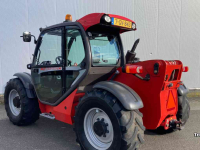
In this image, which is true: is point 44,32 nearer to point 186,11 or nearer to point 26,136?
point 26,136

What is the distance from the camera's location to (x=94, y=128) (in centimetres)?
274

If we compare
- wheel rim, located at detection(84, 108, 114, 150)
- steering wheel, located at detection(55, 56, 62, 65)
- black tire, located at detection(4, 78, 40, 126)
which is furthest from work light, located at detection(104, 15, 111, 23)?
black tire, located at detection(4, 78, 40, 126)

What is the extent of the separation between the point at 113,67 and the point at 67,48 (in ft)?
2.84

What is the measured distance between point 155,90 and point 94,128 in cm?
104

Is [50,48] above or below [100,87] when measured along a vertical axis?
above

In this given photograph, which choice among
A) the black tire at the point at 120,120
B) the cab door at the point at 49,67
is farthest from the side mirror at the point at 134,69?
the cab door at the point at 49,67

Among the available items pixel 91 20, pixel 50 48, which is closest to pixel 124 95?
pixel 91 20

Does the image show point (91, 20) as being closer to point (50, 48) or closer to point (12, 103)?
point (50, 48)

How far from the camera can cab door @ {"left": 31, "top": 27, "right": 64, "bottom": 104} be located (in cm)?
331

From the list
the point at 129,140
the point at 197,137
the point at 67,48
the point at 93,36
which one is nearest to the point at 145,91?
the point at 129,140

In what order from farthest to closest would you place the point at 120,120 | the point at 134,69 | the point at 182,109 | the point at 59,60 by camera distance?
the point at 59,60
the point at 182,109
the point at 134,69
the point at 120,120

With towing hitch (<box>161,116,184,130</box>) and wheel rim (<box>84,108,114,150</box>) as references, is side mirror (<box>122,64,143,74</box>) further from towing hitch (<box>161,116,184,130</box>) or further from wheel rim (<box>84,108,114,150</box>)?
towing hitch (<box>161,116,184,130</box>)

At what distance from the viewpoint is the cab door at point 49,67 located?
331 cm

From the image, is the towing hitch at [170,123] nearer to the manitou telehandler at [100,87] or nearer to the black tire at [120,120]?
the manitou telehandler at [100,87]
